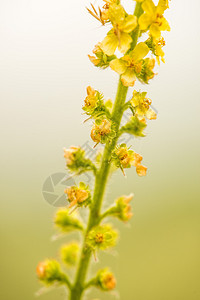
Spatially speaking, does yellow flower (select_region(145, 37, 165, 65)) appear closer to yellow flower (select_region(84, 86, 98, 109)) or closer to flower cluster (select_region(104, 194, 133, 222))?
yellow flower (select_region(84, 86, 98, 109))

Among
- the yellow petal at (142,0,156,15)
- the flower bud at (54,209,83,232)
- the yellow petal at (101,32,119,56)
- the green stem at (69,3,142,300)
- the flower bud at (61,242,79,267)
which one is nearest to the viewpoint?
the yellow petal at (142,0,156,15)

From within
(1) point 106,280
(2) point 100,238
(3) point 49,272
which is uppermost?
(2) point 100,238

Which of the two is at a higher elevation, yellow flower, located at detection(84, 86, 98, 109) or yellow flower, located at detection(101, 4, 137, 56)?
yellow flower, located at detection(101, 4, 137, 56)

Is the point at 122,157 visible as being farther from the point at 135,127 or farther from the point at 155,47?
the point at 155,47

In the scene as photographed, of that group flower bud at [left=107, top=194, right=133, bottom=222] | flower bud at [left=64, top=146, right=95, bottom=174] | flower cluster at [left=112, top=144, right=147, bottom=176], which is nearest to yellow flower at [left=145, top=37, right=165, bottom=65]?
flower cluster at [left=112, top=144, right=147, bottom=176]

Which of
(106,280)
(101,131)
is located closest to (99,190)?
(101,131)

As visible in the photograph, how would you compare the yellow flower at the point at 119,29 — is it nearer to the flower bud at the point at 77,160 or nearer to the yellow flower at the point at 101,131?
the yellow flower at the point at 101,131
